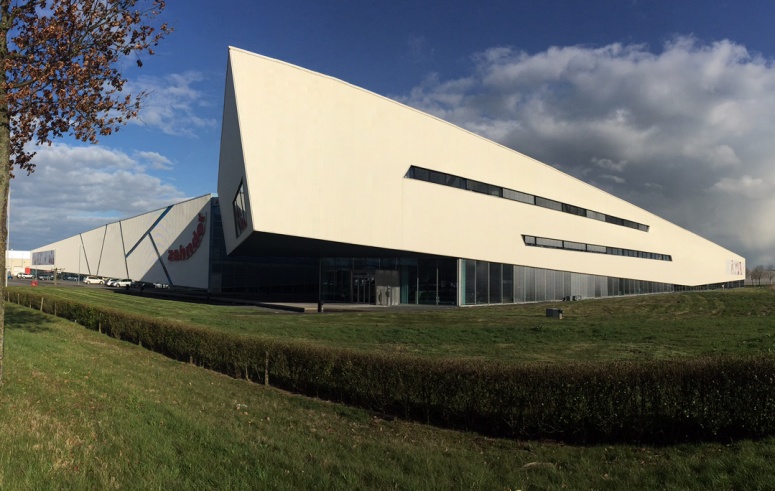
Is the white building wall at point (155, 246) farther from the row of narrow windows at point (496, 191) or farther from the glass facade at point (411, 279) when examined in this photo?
the row of narrow windows at point (496, 191)

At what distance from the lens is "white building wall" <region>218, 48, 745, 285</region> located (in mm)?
26781

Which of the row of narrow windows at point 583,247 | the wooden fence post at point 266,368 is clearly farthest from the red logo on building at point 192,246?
the wooden fence post at point 266,368

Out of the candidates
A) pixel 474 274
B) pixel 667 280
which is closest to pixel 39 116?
pixel 474 274

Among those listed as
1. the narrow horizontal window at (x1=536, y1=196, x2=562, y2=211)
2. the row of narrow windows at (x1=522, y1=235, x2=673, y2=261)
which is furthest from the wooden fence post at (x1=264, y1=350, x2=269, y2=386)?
the narrow horizontal window at (x1=536, y1=196, x2=562, y2=211)

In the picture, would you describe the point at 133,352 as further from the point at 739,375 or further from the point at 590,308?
the point at 590,308

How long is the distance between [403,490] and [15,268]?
7219 inches

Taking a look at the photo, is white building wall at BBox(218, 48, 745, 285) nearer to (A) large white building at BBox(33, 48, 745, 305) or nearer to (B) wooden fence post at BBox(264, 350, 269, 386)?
(A) large white building at BBox(33, 48, 745, 305)

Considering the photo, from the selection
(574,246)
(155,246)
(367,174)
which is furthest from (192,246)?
(574,246)

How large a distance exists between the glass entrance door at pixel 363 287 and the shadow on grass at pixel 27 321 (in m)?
24.5

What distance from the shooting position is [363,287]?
41.6 meters

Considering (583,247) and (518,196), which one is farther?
(583,247)

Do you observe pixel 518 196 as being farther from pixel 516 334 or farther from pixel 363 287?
pixel 516 334

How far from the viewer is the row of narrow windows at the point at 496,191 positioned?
35219mm

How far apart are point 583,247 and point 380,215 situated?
2790 centimetres
